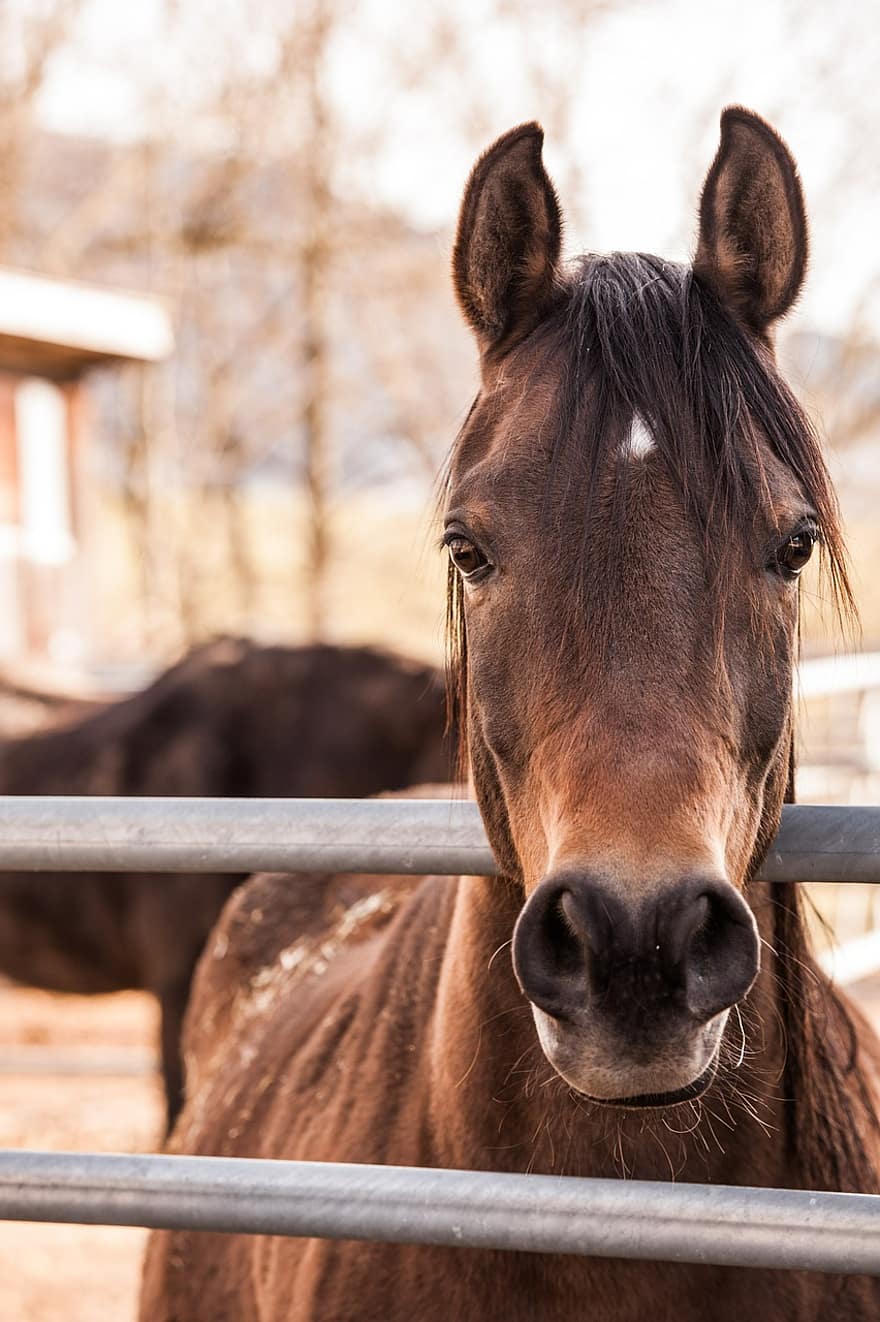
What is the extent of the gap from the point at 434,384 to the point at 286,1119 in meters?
17.8

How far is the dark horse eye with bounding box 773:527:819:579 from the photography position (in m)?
1.59

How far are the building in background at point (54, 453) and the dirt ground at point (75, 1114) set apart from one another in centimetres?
294

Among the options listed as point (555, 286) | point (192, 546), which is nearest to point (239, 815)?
point (555, 286)

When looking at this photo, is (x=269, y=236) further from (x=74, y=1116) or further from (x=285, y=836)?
(x=285, y=836)

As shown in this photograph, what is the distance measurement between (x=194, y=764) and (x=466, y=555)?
4449 millimetres

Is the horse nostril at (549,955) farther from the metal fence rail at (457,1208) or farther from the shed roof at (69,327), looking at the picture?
the shed roof at (69,327)

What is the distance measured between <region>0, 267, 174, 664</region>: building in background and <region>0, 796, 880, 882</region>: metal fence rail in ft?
27.1

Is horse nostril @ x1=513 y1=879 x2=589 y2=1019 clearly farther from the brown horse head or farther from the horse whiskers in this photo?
the horse whiskers

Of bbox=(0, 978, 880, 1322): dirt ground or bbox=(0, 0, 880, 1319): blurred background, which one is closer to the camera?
bbox=(0, 978, 880, 1322): dirt ground

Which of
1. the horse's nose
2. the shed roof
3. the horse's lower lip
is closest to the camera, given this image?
the horse's nose

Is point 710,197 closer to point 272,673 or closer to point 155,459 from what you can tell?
point 272,673

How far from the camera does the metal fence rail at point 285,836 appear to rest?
4.99 ft

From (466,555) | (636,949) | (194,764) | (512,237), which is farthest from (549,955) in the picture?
(194,764)

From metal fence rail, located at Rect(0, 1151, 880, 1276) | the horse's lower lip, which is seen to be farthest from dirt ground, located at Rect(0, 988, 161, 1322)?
the horse's lower lip
